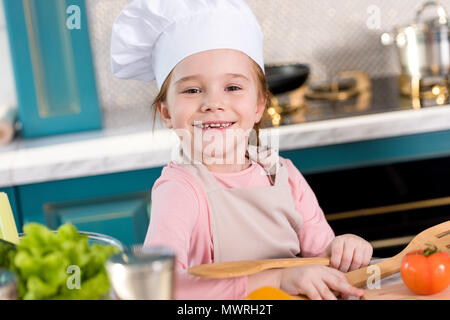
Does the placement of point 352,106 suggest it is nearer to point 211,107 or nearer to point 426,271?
point 211,107

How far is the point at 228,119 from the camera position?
1.13 metres

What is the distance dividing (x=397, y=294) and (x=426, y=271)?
0.07 m

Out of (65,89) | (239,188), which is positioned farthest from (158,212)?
(65,89)

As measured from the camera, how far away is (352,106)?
2195 mm

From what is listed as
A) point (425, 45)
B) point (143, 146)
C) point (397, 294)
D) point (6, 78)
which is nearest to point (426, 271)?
point (397, 294)

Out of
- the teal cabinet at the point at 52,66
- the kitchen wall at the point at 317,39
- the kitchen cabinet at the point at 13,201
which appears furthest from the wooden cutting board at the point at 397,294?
the kitchen wall at the point at 317,39

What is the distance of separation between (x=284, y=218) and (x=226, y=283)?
0.98 feet

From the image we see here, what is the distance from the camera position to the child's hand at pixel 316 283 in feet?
2.80

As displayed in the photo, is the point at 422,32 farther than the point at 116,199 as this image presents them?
Yes

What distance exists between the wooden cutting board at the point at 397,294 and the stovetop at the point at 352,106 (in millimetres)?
1110

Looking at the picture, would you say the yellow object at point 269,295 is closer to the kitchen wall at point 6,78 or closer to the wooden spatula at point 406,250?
the wooden spatula at point 406,250

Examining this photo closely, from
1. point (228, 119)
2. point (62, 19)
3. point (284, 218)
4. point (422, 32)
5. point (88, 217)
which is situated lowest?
point (88, 217)

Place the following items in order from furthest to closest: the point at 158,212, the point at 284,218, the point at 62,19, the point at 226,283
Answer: the point at 62,19
the point at 284,218
the point at 158,212
the point at 226,283

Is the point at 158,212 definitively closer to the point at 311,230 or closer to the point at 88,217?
the point at 311,230
